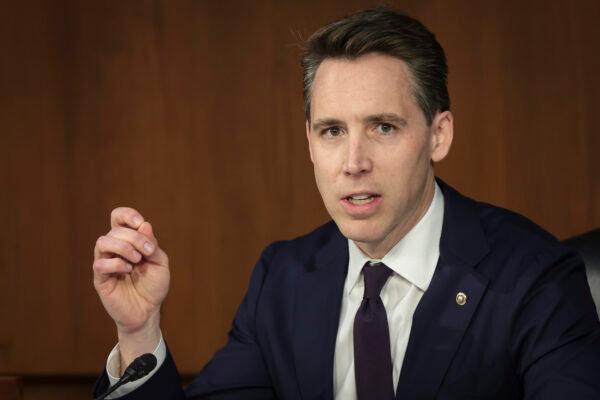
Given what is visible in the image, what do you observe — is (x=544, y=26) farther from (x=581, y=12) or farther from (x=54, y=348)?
(x=54, y=348)

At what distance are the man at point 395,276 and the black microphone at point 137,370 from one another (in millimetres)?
136

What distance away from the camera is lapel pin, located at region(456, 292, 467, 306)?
1.86m

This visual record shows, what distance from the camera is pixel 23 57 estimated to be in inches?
116

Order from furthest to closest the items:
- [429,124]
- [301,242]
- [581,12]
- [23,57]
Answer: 1. [23,57]
2. [581,12]
3. [301,242]
4. [429,124]

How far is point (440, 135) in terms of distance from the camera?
1984mm

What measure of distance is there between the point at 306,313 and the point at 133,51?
1.24m

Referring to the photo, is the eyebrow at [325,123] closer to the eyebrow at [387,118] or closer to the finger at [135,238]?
the eyebrow at [387,118]

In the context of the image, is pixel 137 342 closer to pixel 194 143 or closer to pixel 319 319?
pixel 319 319

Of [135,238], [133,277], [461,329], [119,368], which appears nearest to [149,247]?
[135,238]

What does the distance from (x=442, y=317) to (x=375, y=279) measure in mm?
155

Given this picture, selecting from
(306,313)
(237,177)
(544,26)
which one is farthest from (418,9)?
(306,313)

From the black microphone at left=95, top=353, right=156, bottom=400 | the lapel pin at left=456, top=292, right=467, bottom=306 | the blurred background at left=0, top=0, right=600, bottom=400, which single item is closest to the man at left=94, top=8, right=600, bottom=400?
the lapel pin at left=456, top=292, right=467, bottom=306

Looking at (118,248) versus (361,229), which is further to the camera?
(361,229)

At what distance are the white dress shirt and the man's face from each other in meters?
0.06
